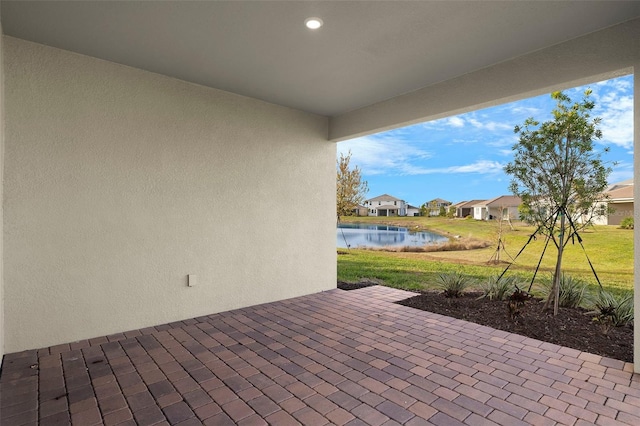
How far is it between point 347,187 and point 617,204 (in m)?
6.95

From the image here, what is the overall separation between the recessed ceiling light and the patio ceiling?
0.05m

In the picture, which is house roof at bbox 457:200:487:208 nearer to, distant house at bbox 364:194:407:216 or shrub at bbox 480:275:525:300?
distant house at bbox 364:194:407:216

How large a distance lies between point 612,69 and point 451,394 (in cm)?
303

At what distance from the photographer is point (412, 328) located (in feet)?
12.3

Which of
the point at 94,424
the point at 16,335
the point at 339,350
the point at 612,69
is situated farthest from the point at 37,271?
the point at 612,69

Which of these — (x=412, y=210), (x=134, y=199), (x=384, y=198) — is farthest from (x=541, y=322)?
(x=384, y=198)

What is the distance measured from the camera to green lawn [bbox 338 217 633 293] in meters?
5.14

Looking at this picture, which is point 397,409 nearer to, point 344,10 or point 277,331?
point 277,331

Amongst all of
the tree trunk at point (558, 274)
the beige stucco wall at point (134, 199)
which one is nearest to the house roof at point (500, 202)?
the tree trunk at point (558, 274)

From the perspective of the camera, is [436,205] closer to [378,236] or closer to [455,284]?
[378,236]

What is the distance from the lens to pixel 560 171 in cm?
404

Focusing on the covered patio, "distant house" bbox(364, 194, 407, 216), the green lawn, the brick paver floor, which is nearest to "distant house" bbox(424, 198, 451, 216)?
the green lawn

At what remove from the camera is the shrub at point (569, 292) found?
4309mm

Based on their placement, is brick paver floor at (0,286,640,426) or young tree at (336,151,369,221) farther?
young tree at (336,151,369,221)
